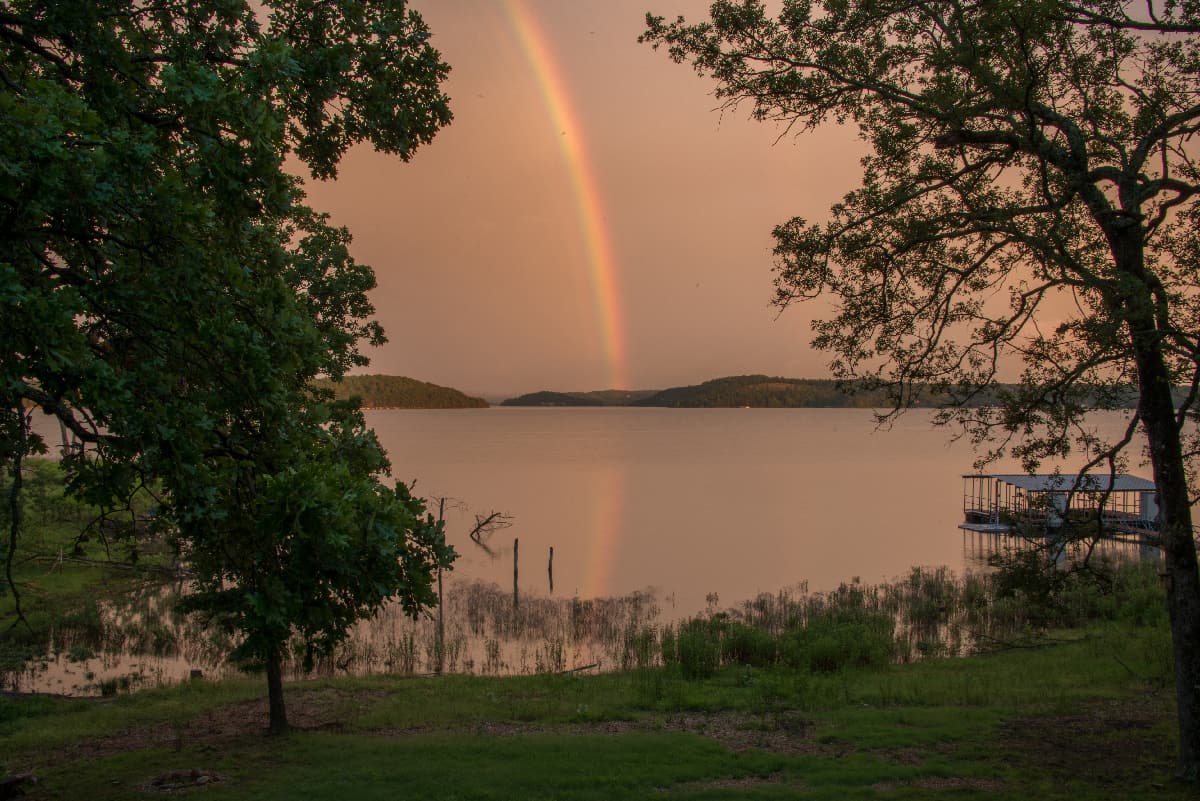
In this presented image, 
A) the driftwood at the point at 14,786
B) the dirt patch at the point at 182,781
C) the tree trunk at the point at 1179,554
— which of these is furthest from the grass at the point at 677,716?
the tree trunk at the point at 1179,554

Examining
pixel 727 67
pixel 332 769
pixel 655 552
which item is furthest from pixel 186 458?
pixel 655 552

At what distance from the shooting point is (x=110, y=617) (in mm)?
22688

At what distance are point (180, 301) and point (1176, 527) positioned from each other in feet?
32.1

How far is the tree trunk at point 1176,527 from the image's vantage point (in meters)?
8.70

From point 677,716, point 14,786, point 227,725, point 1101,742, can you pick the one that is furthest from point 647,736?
point 14,786

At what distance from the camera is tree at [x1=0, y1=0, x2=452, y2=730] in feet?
14.8

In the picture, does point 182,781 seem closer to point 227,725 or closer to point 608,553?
point 227,725

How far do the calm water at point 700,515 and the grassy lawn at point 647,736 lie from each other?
4120 mm

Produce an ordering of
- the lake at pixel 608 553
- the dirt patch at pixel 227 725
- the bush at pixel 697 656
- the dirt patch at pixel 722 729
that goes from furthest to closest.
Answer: the lake at pixel 608 553, the bush at pixel 697 656, the dirt patch at pixel 227 725, the dirt patch at pixel 722 729

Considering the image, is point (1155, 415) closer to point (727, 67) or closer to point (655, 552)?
point (727, 67)

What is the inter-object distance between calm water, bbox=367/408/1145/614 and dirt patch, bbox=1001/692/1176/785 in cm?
408

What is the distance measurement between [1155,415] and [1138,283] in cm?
228

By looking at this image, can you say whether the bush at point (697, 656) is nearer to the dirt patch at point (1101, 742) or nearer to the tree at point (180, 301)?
the dirt patch at point (1101, 742)

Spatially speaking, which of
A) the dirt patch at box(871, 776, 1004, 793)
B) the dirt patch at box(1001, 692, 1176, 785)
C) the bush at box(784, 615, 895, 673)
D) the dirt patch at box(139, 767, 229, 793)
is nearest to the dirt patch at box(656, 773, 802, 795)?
the dirt patch at box(871, 776, 1004, 793)
